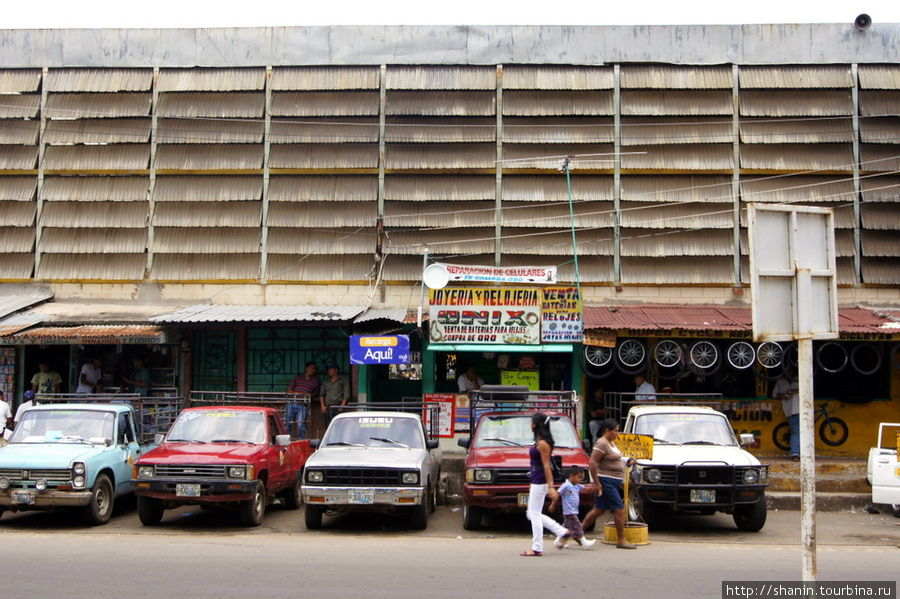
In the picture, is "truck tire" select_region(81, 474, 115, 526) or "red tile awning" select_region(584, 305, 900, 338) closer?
"truck tire" select_region(81, 474, 115, 526)

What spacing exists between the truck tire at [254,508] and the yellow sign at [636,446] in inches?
199

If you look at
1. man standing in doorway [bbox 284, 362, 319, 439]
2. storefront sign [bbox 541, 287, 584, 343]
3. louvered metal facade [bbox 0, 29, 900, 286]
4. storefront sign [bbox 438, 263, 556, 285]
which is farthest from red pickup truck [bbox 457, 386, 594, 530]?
louvered metal facade [bbox 0, 29, 900, 286]

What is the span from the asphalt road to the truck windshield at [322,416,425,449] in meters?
1.19

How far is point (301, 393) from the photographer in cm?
1627

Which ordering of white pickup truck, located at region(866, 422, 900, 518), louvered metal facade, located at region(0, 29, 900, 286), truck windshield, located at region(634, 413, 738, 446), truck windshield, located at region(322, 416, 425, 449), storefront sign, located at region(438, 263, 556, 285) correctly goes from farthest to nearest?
louvered metal facade, located at region(0, 29, 900, 286)
storefront sign, located at region(438, 263, 556, 285)
white pickup truck, located at region(866, 422, 900, 518)
truck windshield, located at region(634, 413, 738, 446)
truck windshield, located at region(322, 416, 425, 449)

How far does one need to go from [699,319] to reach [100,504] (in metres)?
11.2

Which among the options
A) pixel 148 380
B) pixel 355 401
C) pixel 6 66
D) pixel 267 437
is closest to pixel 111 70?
pixel 6 66

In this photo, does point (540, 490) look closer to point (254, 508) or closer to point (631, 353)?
point (254, 508)

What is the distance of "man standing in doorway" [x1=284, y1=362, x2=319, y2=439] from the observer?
15.5 metres

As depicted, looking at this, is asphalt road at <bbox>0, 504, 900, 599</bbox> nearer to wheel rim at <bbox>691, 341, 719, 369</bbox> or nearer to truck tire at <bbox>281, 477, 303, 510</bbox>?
truck tire at <bbox>281, 477, 303, 510</bbox>

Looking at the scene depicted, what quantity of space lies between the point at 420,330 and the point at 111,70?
953 cm

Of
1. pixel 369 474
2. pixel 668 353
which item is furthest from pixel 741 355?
pixel 369 474

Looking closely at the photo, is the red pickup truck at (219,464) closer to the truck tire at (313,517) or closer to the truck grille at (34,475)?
the truck tire at (313,517)

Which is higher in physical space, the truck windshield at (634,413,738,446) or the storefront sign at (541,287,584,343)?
the storefront sign at (541,287,584,343)
